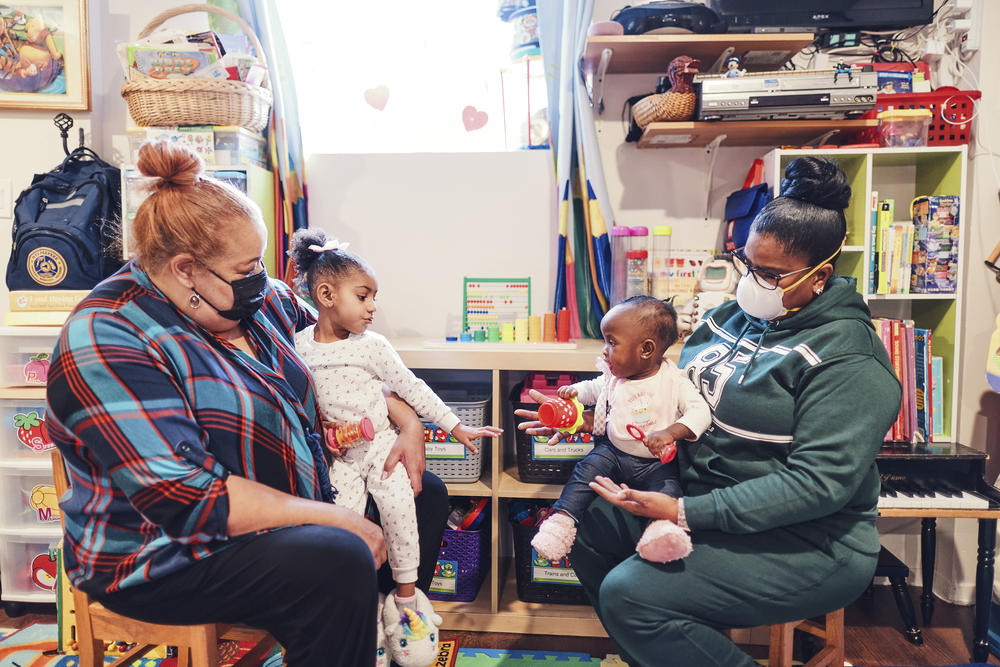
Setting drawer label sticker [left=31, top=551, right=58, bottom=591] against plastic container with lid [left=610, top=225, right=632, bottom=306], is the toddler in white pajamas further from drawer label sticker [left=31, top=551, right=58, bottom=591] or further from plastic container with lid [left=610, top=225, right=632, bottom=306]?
drawer label sticker [left=31, top=551, right=58, bottom=591]

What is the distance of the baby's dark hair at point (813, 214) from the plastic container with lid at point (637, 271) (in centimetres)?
76

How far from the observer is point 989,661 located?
1885 millimetres

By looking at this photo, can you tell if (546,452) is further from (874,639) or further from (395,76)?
(395,76)

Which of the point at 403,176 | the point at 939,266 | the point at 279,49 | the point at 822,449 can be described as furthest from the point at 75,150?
the point at 939,266

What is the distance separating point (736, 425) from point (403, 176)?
5.13 feet

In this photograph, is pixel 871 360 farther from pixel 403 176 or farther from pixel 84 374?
pixel 403 176

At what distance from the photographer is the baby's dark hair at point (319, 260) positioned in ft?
5.03

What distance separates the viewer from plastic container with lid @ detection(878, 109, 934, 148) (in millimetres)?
1994

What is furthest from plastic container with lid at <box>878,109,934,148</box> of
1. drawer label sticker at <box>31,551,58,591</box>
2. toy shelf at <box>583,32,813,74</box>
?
drawer label sticker at <box>31,551,58,591</box>

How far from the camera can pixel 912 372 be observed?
199 centimetres

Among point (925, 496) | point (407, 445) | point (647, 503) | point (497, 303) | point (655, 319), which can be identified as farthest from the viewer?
point (497, 303)

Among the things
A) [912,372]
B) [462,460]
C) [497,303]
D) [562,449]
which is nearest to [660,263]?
[497,303]

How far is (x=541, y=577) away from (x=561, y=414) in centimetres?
77

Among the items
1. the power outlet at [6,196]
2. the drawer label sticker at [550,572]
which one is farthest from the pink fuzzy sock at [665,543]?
the power outlet at [6,196]
